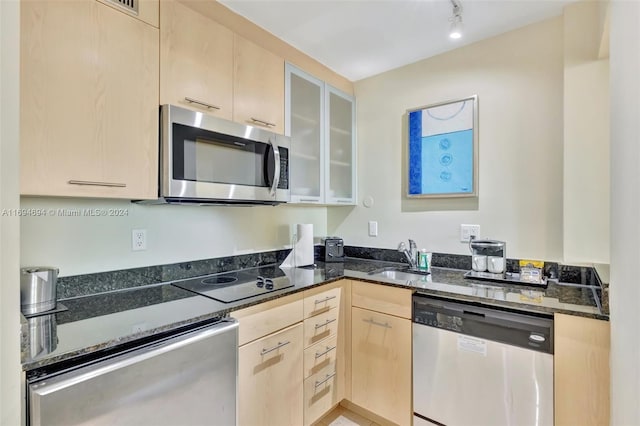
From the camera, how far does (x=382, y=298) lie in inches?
69.4

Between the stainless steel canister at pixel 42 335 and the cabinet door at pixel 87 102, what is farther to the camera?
the cabinet door at pixel 87 102

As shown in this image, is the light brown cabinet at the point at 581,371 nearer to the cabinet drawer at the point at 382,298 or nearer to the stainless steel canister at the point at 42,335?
the cabinet drawer at the point at 382,298

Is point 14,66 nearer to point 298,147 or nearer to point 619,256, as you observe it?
point 619,256

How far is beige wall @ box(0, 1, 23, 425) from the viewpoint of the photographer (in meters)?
0.43

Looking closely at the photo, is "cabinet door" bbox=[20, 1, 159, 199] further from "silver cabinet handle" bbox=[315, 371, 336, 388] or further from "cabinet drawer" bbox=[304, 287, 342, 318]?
"silver cabinet handle" bbox=[315, 371, 336, 388]

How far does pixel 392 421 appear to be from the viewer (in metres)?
1.74

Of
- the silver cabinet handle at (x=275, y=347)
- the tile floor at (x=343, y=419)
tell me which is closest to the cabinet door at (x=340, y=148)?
the silver cabinet handle at (x=275, y=347)

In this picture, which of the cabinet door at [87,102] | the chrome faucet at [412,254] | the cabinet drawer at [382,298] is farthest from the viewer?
the chrome faucet at [412,254]

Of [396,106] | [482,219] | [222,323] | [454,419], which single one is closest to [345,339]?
[454,419]

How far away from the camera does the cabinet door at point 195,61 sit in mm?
1386

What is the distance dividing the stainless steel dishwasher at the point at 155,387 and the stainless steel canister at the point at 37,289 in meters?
0.47

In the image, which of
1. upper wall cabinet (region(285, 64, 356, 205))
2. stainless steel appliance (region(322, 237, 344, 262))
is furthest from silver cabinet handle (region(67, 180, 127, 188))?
stainless steel appliance (region(322, 237, 344, 262))

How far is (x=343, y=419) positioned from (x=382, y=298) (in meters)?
0.82

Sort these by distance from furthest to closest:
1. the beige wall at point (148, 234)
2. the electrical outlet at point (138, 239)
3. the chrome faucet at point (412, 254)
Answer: the chrome faucet at point (412, 254) → the electrical outlet at point (138, 239) → the beige wall at point (148, 234)
